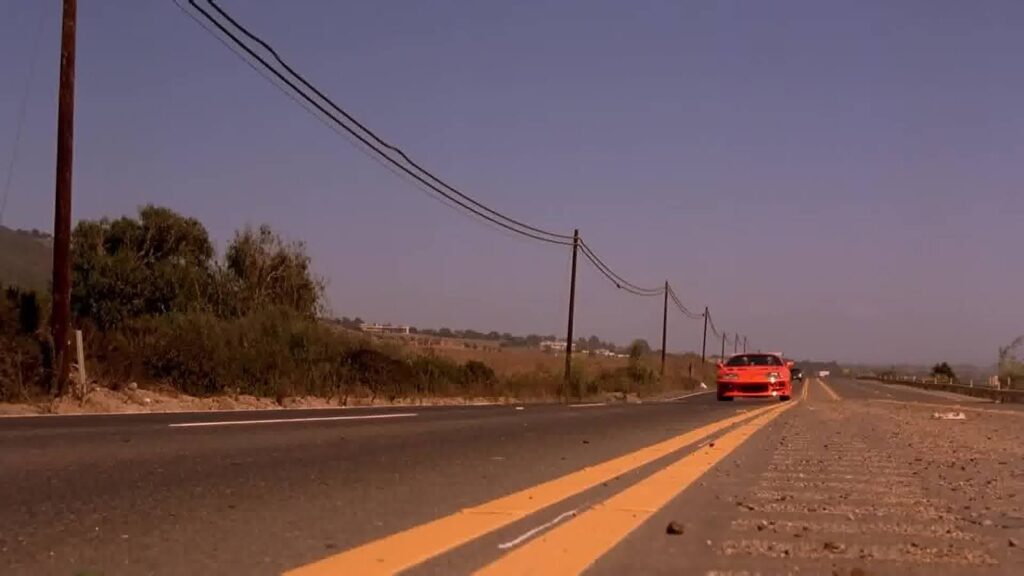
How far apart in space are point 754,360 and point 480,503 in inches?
844

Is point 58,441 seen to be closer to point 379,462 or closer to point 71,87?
point 379,462

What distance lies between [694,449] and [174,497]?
6401 mm

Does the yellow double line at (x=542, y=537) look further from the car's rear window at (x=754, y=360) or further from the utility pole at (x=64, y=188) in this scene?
the car's rear window at (x=754, y=360)

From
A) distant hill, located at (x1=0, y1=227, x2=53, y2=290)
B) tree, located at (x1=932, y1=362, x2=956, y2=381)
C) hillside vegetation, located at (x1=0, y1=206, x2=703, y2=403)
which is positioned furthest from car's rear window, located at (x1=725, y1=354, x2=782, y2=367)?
tree, located at (x1=932, y1=362, x2=956, y2=381)

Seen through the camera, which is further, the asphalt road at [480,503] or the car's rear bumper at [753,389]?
the car's rear bumper at [753,389]

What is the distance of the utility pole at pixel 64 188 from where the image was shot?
16000 mm

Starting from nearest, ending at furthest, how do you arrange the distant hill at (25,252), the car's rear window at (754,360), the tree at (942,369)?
the car's rear window at (754,360) < the distant hill at (25,252) < the tree at (942,369)

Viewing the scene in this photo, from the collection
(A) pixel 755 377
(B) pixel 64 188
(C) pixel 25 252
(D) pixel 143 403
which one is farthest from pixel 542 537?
(C) pixel 25 252

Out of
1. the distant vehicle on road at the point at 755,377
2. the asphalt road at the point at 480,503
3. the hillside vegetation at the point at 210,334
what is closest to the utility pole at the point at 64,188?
the hillside vegetation at the point at 210,334

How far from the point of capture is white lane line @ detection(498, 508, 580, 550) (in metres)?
5.05

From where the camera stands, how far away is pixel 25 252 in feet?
276

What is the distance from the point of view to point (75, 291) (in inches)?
1267

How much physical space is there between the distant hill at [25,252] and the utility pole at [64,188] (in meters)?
54.2

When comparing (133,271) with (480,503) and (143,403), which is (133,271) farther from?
(480,503)
